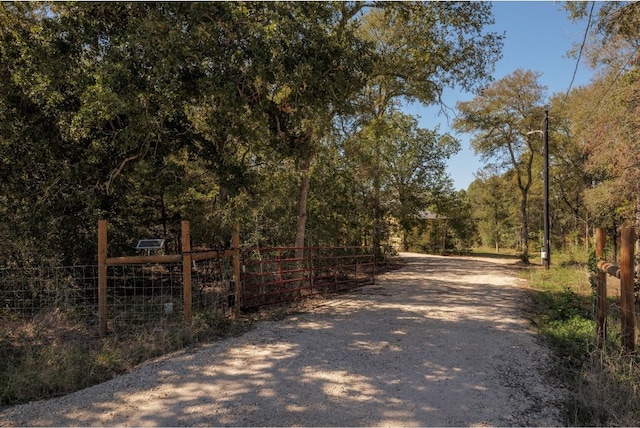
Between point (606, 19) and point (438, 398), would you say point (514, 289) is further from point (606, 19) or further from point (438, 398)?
point (438, 398)

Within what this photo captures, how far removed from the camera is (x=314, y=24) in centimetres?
708

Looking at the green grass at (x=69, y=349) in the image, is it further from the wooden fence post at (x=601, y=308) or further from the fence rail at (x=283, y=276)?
the wooden fence post at (x=601, y=308)

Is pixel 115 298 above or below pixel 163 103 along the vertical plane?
below

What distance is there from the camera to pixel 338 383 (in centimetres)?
446

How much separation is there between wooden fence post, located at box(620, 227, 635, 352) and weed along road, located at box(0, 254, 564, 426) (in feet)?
3.17

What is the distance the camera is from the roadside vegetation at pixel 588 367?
3650 millimetres

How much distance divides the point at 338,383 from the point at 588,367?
2.86 m

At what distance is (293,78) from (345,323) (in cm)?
430

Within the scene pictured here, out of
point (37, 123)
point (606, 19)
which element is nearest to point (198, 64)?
point (37, 123)

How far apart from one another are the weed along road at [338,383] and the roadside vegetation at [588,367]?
0.22m

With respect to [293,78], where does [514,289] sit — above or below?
below

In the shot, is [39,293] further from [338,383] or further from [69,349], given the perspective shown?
[338,383]

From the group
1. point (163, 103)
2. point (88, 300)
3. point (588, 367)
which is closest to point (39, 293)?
point (88, 300)

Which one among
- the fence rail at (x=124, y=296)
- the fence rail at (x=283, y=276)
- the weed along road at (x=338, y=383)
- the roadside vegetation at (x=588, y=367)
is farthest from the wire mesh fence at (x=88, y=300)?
the roadside vegetation at (x=588, y=367)
